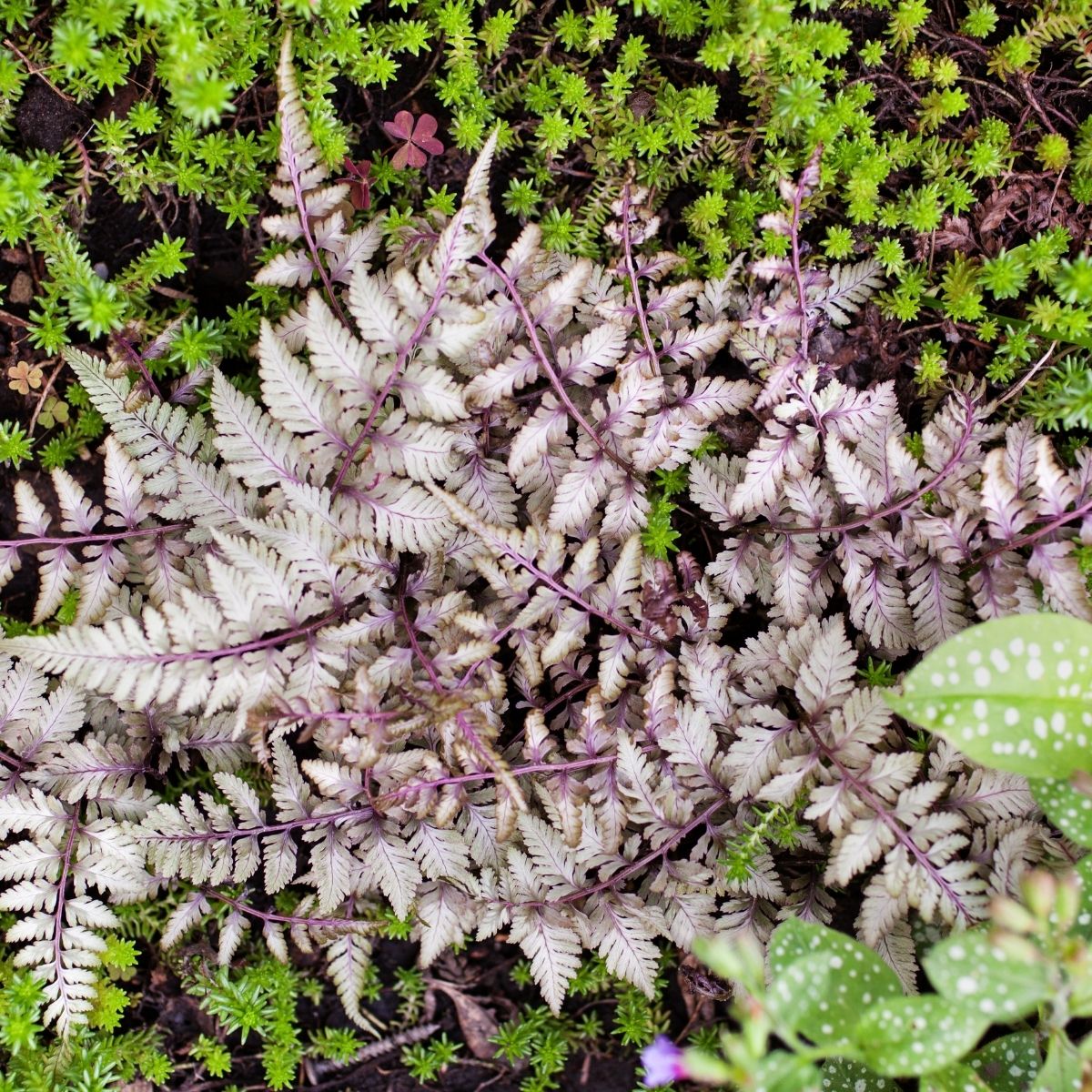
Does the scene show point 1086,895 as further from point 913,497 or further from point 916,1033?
point 913,497

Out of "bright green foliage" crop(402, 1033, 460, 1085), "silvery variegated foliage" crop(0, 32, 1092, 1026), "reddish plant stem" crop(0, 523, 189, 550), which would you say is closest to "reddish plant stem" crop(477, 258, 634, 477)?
"silvery variegated foliage" crop(0, 32, 1092, 1026)

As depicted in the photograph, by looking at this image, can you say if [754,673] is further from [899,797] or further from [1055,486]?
[1055,486]

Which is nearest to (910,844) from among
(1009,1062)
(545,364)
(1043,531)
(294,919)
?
(1009,1062)

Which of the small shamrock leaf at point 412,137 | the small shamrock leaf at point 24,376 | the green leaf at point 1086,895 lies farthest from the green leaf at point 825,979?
the small shamrock leaf at point 24,376

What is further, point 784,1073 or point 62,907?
point 62,907

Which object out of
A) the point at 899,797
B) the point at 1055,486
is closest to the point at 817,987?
the point at 899,797

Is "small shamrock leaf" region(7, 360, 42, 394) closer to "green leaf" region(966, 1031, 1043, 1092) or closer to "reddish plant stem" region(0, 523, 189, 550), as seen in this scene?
"reddish plant stem" region(0, 523, 189, 550)
